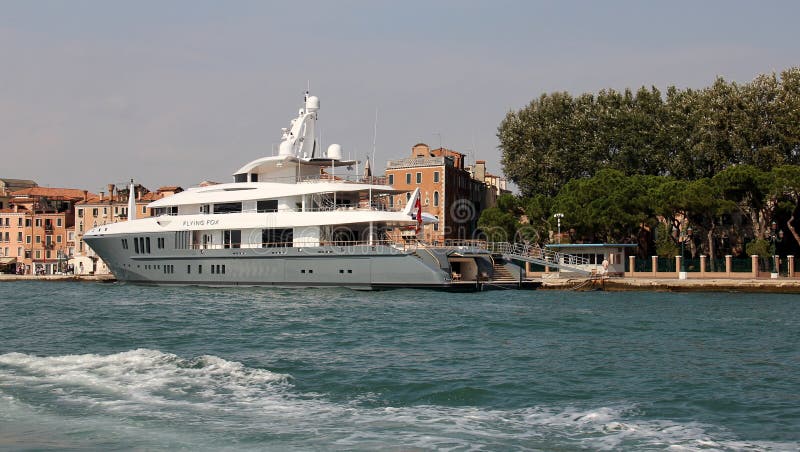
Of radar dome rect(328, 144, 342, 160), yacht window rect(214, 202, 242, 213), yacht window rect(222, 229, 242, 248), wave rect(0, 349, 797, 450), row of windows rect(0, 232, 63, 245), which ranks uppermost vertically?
radar dome rect(328, 144, 342, 160)

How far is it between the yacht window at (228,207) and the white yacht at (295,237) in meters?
0.06

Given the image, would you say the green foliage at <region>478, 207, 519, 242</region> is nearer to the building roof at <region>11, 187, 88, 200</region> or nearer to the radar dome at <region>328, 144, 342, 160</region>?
the radar dome at <region>328, 144, 342, 160</region>

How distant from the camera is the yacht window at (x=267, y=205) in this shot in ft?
124

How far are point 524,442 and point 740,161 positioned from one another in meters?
49.1

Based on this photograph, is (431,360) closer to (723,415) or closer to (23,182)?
(723,415)

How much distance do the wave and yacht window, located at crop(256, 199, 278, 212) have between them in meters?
24.3

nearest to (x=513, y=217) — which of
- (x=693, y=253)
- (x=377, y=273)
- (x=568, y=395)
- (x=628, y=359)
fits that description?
(x=693, y=253)

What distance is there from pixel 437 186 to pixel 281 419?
52.2 meters

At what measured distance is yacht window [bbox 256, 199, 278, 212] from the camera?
3789 cm

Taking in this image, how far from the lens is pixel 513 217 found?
57.0 meters

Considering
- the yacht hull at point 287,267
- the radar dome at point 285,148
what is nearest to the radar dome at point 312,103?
the radar dome at point 285,148

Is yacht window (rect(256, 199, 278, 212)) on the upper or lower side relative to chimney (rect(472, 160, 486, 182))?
lower

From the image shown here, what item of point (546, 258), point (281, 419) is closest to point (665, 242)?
point (546, 258)

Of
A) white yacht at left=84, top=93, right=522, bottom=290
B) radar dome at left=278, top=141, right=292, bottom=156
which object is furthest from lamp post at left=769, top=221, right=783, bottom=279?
radar dome at left=278, top=141, right=292, bottom=156
